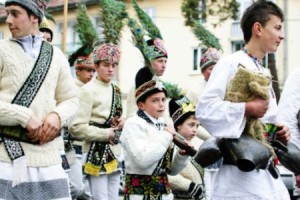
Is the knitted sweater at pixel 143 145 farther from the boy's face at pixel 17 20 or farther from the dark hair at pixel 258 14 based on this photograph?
the boy's face at pixel 17 20

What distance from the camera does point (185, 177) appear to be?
7316 mm

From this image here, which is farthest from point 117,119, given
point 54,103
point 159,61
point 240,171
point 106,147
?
point 240,171

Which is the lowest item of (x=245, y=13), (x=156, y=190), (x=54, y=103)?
(x=156, y=190)

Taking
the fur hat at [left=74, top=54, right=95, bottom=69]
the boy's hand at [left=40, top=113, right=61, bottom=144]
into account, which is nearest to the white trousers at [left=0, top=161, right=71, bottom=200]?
the boy's hand at [left=40, top=113, right=61, bottom=144]

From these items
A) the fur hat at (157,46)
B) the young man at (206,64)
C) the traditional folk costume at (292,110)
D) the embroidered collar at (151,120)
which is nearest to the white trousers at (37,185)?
the embroidered collar at (151,120)

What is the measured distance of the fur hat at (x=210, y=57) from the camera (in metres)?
8.09

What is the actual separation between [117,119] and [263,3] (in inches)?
114

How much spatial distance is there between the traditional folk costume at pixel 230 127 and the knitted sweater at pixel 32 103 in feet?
3.35

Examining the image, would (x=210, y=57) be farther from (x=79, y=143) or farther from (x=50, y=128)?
(x=50, y=128)

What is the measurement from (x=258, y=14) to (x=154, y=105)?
1.47 meters

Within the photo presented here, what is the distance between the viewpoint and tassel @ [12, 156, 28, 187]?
4625mm

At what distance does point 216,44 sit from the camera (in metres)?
8.41

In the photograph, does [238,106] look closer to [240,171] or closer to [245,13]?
[240,171]

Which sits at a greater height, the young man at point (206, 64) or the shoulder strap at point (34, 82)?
the shoulder strap at point (34, 82)
